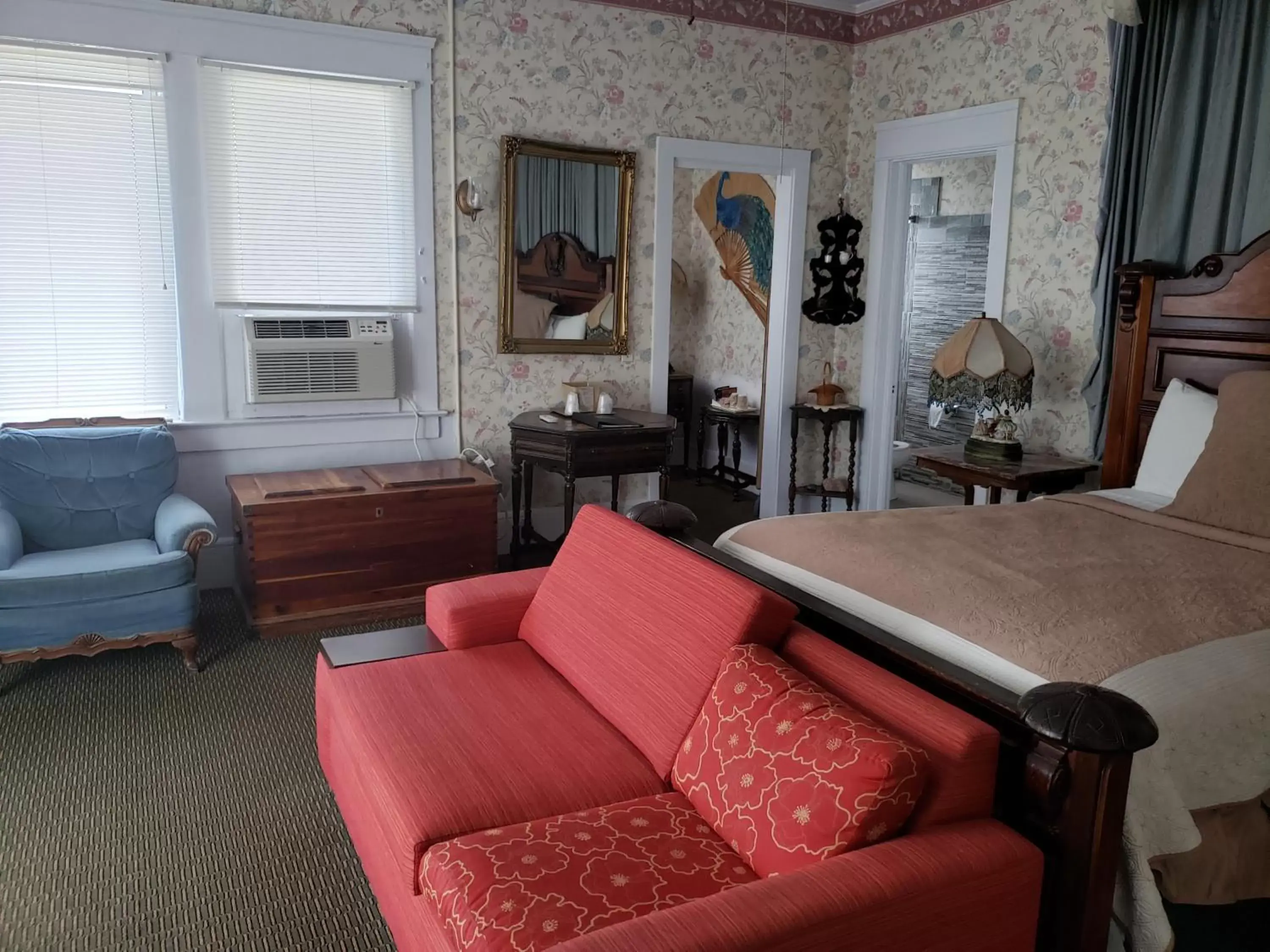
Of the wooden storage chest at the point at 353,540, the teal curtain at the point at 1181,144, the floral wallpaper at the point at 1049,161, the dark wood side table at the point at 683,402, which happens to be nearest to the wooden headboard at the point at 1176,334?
the teal curtain at the point at 1181,144

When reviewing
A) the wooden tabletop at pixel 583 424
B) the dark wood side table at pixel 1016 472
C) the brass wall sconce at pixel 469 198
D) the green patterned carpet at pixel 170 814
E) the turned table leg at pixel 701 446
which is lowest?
the green patterned carpet at pixel 170 814

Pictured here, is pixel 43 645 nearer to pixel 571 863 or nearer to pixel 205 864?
pixel 205 864

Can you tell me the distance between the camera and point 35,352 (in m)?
3.87

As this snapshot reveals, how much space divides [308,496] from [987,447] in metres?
2.71

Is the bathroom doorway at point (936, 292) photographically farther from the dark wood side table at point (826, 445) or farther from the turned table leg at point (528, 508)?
the turned table leg at point (528, 508)

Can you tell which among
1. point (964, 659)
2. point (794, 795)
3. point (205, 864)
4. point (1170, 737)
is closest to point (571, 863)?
point (794, 795)

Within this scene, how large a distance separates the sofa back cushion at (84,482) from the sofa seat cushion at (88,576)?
0.13m

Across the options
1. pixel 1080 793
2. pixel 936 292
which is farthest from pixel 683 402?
pixel 1080 793

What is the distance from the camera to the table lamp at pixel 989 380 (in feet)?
13.3

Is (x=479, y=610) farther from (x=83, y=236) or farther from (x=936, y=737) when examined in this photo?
(x=83, y=236)

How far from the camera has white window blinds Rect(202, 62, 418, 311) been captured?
4.06 metres

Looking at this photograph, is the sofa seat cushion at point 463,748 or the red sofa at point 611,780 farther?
the sofa seat cushion at point 463,748

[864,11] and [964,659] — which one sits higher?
[864,11]

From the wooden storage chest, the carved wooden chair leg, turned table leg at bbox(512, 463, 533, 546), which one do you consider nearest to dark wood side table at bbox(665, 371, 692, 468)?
turned table leg at bbox(512, 463, 533, 546)
